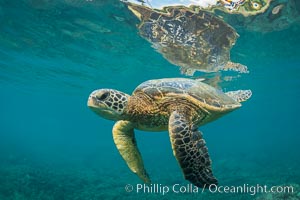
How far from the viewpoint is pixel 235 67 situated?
18.0 metres

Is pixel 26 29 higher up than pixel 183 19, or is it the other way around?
pixel 183 19

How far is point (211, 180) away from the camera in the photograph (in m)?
3.67

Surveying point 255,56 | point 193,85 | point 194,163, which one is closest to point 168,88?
point 193,85

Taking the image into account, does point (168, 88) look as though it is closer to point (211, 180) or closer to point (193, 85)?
point (193, 85)

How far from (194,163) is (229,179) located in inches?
485

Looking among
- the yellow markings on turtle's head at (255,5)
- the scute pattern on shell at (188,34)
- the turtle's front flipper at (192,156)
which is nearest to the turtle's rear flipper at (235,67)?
the scute pattern on shell at (188,34)

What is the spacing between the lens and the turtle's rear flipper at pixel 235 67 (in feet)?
54.1

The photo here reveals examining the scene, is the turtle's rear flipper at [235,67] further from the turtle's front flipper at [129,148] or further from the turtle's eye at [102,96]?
the turtle's eye at [102,96]

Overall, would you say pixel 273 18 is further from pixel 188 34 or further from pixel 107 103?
pixel 107 103

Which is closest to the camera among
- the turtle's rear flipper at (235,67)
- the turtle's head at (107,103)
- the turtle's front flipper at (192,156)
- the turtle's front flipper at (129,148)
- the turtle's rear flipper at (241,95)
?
the turtle's front flipper at (192,156)

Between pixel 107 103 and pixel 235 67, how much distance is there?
15314 millimetres

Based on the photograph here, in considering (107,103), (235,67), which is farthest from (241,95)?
(235,67)

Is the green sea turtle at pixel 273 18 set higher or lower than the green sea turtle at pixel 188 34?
higher

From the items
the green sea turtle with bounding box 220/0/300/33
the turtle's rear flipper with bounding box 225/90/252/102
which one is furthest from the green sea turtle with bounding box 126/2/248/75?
the turtle's rear flipper with bounding box 225/90/252/102
